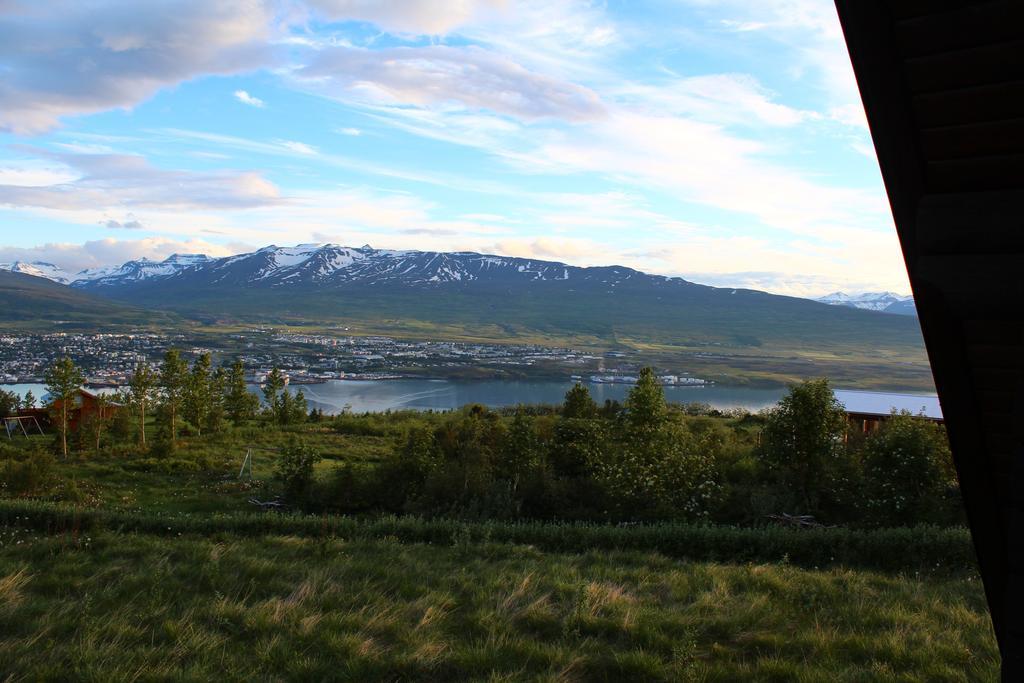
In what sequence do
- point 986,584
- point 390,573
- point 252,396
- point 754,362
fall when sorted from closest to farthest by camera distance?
point 986,584 < point 390,573 < point 252,396 < point 754,362

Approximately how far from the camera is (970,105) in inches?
71.4

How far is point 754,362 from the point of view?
114 metres

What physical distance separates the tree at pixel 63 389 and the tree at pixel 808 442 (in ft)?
77.4

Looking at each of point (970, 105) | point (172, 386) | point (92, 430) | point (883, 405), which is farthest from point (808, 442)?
point (883, 405)

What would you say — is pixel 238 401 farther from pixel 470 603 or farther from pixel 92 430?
pixel 470 603

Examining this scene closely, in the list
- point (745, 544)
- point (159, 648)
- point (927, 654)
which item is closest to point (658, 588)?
point (927, 654)

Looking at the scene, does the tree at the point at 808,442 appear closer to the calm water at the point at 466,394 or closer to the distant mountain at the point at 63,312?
the calm water at the point at 466,394

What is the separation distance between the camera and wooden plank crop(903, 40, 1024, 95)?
168 centimetres

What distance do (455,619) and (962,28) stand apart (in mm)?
4959

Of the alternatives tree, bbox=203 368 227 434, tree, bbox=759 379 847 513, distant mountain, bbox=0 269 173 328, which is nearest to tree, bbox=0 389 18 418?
tree, bbox=203 368 227 434

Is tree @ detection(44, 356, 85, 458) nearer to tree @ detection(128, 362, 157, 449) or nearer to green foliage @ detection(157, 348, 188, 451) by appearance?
green foliage @ detection(157, 348, 188, 451)

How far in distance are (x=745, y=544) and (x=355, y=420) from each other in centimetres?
2796

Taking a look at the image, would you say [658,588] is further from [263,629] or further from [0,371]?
[0,371]

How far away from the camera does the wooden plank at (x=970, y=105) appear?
1758 millimetres
